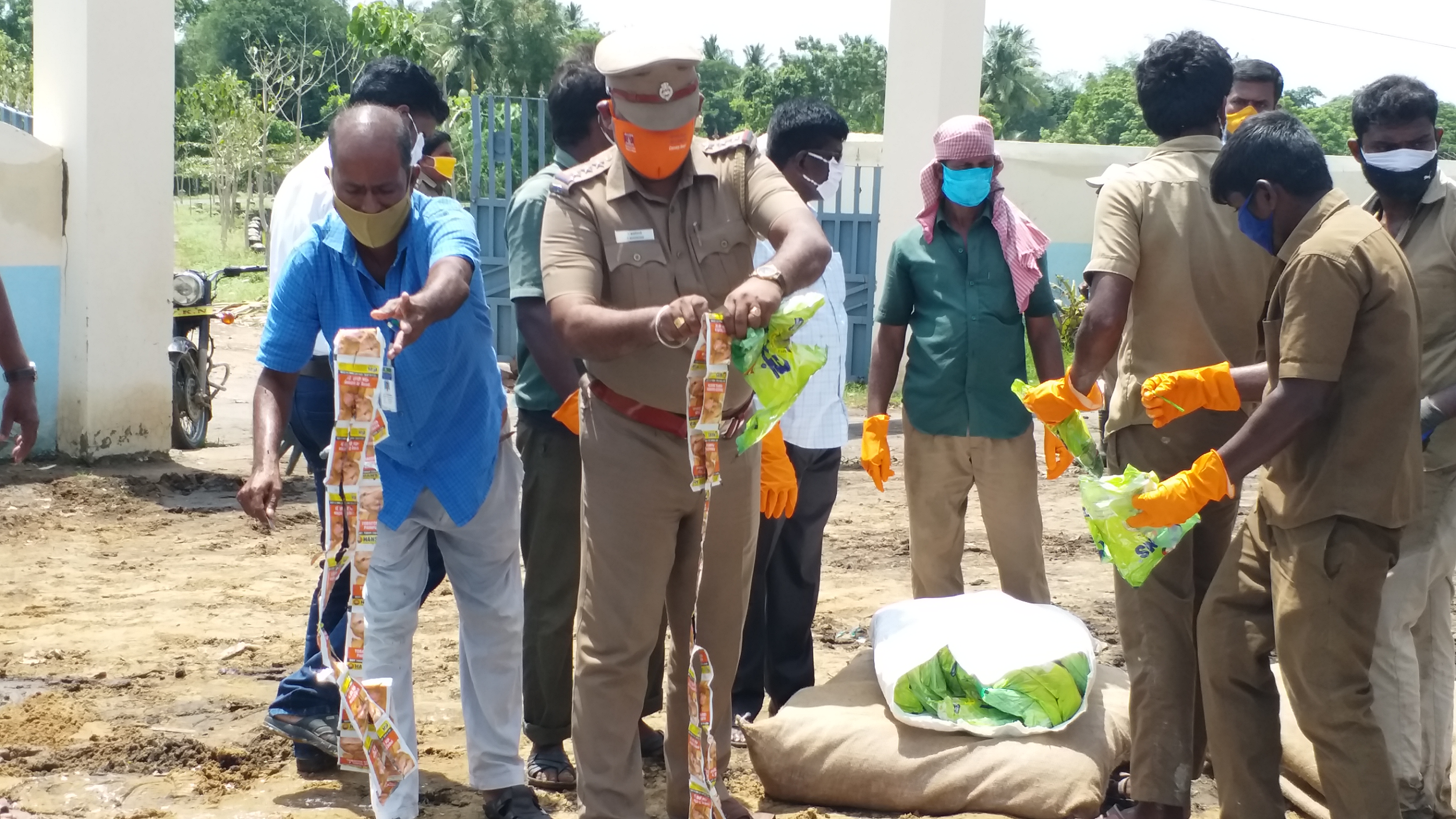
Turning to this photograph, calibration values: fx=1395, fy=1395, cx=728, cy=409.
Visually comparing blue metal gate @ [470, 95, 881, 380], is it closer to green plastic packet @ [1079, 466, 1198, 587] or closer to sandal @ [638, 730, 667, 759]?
sandal @ [638, 730, 667, 759]

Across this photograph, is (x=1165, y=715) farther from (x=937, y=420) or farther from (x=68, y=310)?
(x=68, y=310)

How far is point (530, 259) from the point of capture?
13.5ft

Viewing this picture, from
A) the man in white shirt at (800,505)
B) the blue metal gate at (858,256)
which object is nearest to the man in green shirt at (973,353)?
the man in white shirt at (800,505)

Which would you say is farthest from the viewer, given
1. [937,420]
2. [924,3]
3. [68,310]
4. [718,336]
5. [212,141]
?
[212,141]

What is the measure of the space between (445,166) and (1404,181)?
118 inches

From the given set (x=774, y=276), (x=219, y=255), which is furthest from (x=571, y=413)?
(x=219, y=255)

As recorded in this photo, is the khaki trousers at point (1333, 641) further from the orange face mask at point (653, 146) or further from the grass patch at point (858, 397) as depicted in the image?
the grass patch at point (858, 397)

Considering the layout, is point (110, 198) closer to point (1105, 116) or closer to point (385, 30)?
point (385, 30)

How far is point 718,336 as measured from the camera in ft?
10.1

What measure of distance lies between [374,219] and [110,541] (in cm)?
471

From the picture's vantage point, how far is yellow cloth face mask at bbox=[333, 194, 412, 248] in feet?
11.5

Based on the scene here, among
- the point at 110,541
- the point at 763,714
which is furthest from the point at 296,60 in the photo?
the point at 763,714

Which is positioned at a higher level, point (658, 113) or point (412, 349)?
point (658, 113)

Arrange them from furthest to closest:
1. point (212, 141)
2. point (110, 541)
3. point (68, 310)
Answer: point (212, 141) < point (68, 310) < point (110, 541)
